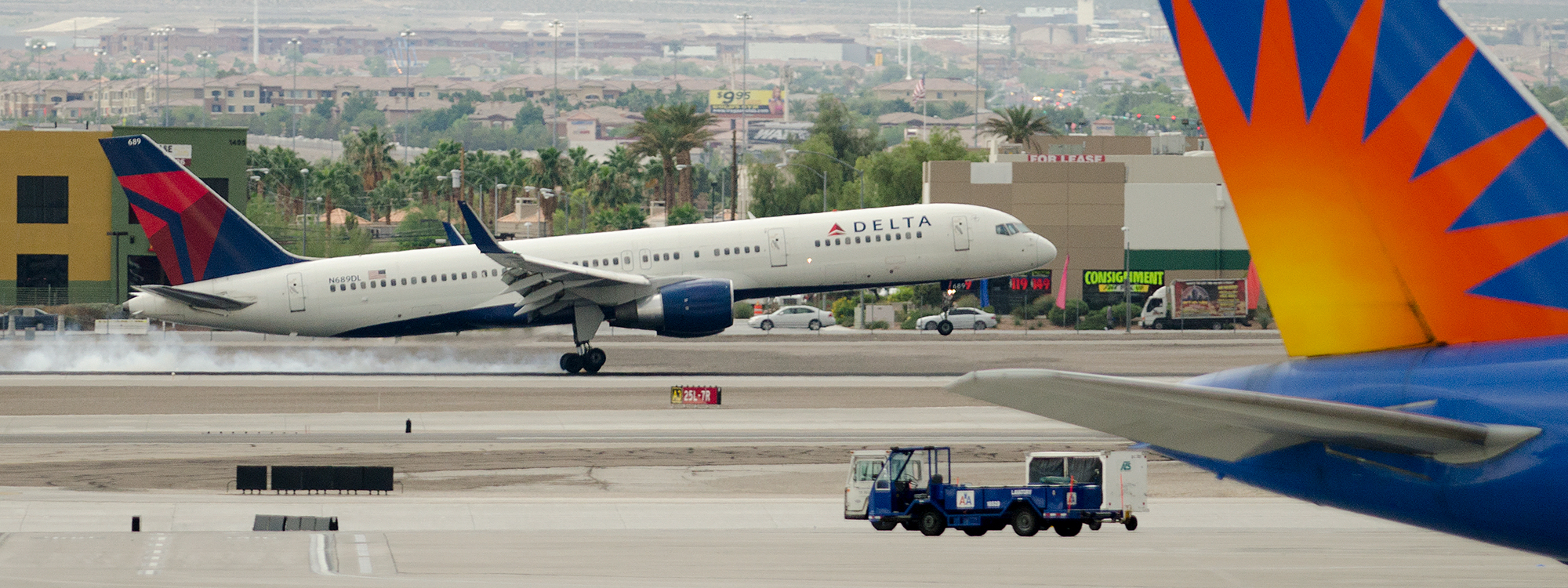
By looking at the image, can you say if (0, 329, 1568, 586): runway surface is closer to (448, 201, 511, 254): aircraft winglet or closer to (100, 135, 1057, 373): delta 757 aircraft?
(100, 135, 1057, 373): delta 757 aircraft

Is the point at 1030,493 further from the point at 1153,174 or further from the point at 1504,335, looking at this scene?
the point at 1153,174

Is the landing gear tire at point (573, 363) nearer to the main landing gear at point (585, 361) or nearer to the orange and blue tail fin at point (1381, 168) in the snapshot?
the main landing gear at point (585, 361)

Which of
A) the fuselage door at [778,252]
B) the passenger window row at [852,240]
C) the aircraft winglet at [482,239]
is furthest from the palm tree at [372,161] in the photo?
the passenger window row at [852,240]

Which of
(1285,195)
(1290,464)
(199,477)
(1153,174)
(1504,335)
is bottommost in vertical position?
(199,477)

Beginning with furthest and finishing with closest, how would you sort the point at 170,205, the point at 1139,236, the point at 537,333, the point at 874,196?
the point at 874,196 → the point at 1139,236 → the point at 537,333 → the point at 170,205

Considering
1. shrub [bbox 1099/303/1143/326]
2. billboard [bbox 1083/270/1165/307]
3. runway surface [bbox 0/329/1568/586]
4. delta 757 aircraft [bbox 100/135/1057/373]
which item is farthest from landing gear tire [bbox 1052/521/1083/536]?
billboard [bbox 1083/270/1165/307]

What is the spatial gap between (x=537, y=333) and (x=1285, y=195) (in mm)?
67238

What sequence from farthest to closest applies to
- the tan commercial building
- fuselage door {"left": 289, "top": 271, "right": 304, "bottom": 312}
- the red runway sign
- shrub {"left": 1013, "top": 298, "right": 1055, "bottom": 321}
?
the tan commercial building < shrub {"left": 1013, "top": 298, "right": 1055, "bottom": 321} < fuselage door {"left": 289, "top": 271, "right": 304, "bottom": 312} < the red runway sign

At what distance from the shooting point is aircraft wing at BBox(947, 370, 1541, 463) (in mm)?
7559

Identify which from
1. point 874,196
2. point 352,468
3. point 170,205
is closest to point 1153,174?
point 874,196

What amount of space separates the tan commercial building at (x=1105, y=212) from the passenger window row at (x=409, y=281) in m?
45.9

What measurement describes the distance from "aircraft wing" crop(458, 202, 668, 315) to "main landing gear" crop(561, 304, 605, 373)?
54 cm

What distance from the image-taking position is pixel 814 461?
116 ft

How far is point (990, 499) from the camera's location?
84.6ft
